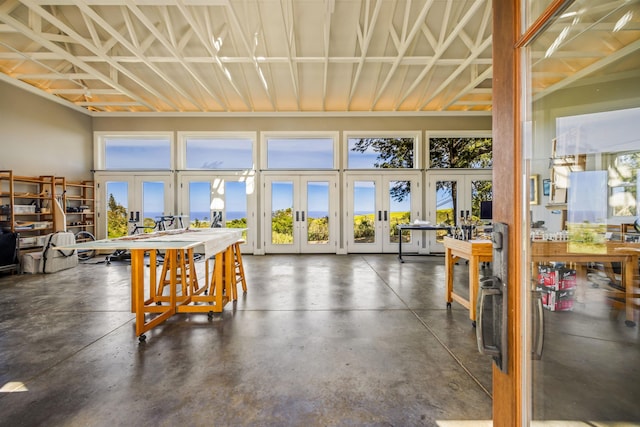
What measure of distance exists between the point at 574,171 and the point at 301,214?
282 inches

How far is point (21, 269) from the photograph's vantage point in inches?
220

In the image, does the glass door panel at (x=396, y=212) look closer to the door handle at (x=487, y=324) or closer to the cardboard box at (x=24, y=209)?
the door handle at (x=487, y=324)

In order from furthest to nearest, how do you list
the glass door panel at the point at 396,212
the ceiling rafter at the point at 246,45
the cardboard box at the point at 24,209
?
the glass door panel at the point at 396,212, the cardboard box at the point at 24,209, the ceiling rafter at the point at 246,45

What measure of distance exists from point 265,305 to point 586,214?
340cm

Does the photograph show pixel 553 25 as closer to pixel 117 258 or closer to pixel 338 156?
pixel 338 156

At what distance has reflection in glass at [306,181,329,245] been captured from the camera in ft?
26.4

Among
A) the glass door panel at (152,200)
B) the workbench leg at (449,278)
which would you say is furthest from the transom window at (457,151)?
the glass door panel at (152,200)

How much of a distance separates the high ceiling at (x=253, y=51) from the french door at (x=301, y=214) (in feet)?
7.23

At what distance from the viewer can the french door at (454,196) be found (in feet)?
26.1

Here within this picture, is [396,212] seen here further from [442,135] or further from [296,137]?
[296,137]

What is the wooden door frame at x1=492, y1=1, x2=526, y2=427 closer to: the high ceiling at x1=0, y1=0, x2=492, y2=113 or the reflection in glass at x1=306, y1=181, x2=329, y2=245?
the high ceiling at x1=0, y1=0, x2=492, y2=113

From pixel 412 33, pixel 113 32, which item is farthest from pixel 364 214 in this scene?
pixel 113 32

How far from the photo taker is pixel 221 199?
796 centimetres

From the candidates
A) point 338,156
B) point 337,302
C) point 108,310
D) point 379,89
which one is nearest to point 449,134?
point 379,89
